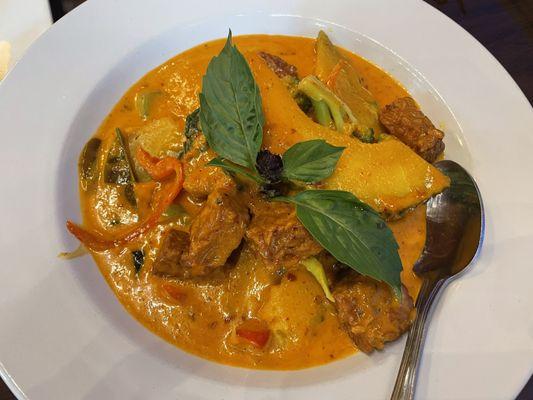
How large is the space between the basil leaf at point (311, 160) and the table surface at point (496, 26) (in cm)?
184

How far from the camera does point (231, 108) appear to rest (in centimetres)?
202

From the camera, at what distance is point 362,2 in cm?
277

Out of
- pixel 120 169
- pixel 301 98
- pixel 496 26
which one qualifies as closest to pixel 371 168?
pixel 301 98

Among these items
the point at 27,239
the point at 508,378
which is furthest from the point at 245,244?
the point at 508,378

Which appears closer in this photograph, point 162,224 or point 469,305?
point 469,305

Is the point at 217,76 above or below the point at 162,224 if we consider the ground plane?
above

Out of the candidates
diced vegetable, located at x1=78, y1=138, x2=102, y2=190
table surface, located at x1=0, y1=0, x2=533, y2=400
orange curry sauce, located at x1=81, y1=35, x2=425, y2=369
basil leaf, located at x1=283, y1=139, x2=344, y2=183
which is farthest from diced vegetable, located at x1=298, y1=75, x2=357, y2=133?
table surface, located at x1=0, y1=0, x2=533, y2=400

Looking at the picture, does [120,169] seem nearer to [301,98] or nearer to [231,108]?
[231,108]

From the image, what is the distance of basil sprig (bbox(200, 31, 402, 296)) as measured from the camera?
1.78 meters

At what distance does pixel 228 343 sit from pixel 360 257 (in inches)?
31.1

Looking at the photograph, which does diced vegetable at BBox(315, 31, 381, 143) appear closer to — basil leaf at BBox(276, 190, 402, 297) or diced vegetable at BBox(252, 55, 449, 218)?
diced vegetable at BBox(252, 55, 449, 218)

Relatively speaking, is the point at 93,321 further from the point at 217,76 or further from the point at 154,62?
the point at 154,62

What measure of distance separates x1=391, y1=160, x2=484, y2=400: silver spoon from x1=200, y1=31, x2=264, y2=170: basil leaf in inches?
38.6

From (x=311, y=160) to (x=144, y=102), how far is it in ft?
4.12
